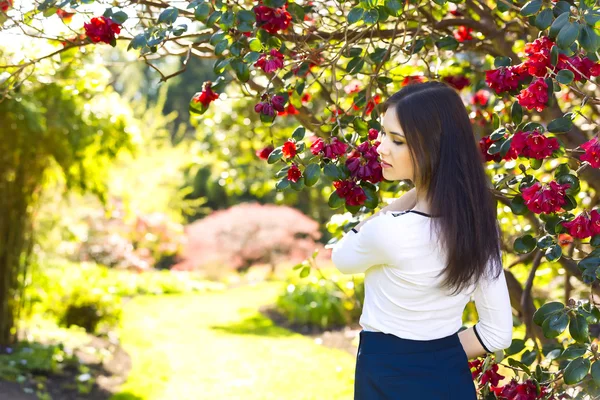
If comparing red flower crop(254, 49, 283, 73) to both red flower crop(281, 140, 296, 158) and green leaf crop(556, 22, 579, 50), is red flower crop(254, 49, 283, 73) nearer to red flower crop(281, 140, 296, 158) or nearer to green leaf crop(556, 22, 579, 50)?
red flower crop(281, 140, 296, 158)

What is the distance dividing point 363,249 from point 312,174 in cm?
35

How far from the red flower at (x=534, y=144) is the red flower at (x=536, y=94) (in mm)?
79

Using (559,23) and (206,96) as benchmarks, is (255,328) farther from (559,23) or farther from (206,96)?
(559,23)

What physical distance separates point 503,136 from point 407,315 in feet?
2.17

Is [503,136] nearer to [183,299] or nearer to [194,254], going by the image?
[183,299]

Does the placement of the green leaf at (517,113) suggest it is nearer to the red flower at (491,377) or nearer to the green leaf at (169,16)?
the red flower at (491,377)

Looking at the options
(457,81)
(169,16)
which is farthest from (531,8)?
(457,81)

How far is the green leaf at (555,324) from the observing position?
76.0 inches

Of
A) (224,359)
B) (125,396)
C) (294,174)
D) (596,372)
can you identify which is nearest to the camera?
(596,372)

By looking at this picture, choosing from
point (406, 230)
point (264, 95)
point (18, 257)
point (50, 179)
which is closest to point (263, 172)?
point (50, 179)

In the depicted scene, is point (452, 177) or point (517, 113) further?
point (517, 113)

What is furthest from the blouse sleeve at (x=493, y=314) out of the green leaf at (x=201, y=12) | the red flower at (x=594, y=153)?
the green leaf at (x=201, y=12)

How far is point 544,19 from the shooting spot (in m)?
1.95

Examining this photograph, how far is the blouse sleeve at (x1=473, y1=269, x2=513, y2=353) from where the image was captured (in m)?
1.81
